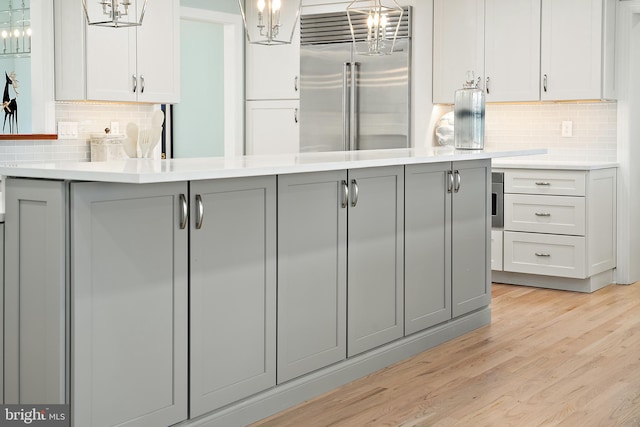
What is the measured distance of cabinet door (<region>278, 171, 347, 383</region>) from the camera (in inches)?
138

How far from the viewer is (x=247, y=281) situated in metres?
3.30

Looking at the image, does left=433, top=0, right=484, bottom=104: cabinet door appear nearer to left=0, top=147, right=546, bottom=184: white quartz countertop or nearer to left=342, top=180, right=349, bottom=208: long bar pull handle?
left=0, top=147, right=546, bottom=184: white quartz countertop

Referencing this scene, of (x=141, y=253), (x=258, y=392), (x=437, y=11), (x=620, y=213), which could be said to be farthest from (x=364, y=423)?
(x=437, y=11)

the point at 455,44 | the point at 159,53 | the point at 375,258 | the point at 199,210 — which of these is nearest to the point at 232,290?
the point at 199,210

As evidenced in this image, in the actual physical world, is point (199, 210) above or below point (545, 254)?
above

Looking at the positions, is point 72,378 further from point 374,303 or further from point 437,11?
point 437,11

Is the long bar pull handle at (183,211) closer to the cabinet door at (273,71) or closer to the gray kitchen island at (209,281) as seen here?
the gray kitchen island at (209,281)

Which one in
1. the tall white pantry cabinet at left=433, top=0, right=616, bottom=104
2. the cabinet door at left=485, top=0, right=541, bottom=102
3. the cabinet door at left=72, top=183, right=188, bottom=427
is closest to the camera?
the cabinet door at left=72, top=183, right=188, bottom=427

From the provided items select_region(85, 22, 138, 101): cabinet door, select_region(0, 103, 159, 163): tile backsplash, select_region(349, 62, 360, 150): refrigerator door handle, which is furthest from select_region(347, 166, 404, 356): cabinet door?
select_region(349, 62, 360, 150): refrigerator door handle

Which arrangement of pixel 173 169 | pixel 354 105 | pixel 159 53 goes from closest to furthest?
1. pixel 173 169
2. pixel 159 53
3. pixel 354 105

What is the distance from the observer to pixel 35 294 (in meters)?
2.75

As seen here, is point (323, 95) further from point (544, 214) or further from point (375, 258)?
point (375, 258)

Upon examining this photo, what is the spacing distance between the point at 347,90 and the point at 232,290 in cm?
389

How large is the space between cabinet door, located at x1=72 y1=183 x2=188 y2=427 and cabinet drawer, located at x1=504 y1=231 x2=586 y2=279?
12.5 ft
